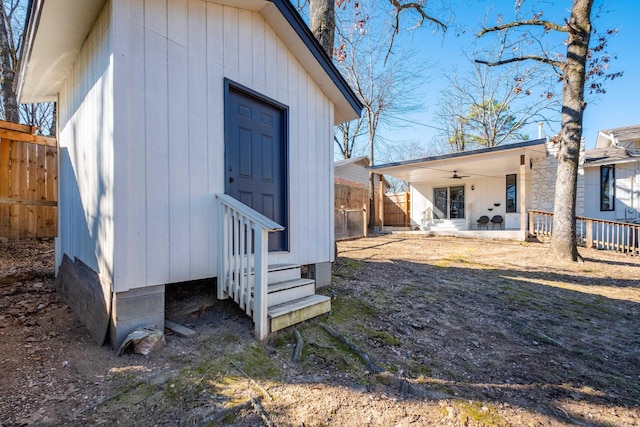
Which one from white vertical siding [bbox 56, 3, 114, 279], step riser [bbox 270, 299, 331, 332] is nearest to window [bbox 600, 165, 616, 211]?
step riser [bbox 270, 299, 331, 332]

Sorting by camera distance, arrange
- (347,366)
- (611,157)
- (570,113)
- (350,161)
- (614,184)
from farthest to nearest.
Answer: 1. (350,161)
2. (614,184)
3. (611,157)
4. (570,113)
5. (347,366)

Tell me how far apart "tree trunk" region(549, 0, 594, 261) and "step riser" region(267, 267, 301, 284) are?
7.02m

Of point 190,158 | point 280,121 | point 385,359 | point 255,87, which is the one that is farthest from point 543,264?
point 190,158

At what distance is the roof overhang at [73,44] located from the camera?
278 cm

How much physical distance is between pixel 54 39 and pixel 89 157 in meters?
1.40

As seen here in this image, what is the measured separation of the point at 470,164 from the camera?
1111 cm

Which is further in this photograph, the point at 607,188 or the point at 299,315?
the point at 607,188

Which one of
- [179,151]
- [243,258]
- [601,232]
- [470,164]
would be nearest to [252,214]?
[243,258]

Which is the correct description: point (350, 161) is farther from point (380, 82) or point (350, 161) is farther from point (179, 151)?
point (179, 151)

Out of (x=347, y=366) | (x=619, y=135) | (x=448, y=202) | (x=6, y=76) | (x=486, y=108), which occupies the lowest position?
(x=347, y=366)

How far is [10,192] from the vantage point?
17.0 ft

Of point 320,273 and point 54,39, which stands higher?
point 54,39

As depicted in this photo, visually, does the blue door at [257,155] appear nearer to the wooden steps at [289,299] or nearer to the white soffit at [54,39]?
the wooden steps at [289,299]

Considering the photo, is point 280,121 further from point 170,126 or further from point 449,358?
point 449,358
